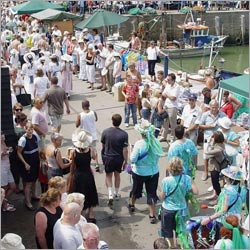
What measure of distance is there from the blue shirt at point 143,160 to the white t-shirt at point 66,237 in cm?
211

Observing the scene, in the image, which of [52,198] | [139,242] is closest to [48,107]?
[139,242]

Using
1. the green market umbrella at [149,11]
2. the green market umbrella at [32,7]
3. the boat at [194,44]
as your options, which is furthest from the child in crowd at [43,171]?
the green market umbrella at [149,11]

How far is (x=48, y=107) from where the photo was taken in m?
10.0

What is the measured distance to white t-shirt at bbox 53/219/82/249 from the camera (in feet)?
16.3

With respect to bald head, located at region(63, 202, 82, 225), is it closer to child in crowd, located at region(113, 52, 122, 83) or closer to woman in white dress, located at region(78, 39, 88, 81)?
child in crowd, located at region(113, 52, 122, 83)

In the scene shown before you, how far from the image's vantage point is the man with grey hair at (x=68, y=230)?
4.96 metres

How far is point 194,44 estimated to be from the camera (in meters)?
28.2

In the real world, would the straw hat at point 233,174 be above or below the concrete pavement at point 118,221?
above

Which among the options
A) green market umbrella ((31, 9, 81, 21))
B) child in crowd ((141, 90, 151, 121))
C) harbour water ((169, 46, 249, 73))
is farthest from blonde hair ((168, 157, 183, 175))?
harbour water ((169, 46, 249, 73))

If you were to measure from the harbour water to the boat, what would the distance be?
1.14ft

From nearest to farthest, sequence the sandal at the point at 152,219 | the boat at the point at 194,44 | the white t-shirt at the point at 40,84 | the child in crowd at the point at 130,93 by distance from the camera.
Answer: the sandal at the point at 152,219
the child in crowd at the point at 130,93
the white t-shirt at the point at 40,84
the boat at the point at 194,44

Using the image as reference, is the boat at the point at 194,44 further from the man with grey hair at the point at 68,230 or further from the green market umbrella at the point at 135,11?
the man with grey hair at the point at 68,230

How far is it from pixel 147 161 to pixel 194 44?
2216 cm

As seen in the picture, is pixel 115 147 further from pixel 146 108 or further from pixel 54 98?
pixel 146 108
